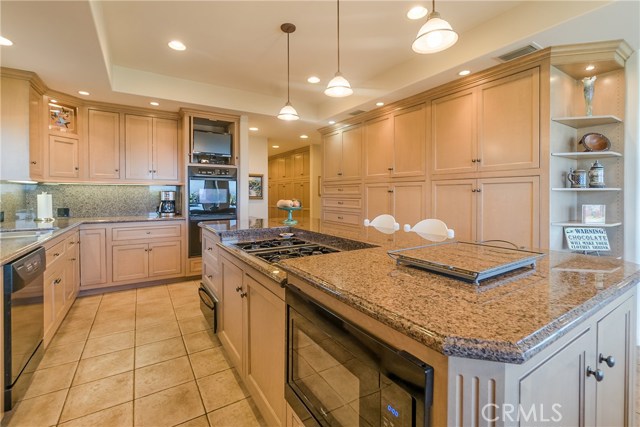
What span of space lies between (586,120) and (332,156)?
127 inches

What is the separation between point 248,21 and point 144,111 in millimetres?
2371

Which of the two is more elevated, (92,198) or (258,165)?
(258,165)

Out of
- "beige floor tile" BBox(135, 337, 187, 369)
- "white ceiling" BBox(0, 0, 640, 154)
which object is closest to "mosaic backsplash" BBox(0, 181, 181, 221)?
"white ceiling" BBox(0, 0, 640, 154)

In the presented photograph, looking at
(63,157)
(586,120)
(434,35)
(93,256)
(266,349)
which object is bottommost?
(266,349)

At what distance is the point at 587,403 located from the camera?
2.86ft

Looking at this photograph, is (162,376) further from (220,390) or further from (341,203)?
(341,203)

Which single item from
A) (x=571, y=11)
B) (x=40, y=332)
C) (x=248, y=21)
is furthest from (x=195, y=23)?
(x=571, y=11)

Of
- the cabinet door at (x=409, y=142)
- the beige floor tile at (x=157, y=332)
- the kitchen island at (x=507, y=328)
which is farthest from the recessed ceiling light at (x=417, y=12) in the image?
the beige floor tile at (x=157, y=332)

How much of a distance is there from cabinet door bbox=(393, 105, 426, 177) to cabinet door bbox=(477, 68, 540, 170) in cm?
68

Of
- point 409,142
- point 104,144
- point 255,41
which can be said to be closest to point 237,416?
point 255,41

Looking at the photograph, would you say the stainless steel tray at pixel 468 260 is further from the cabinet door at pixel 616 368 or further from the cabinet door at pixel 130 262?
the cabinet door at pixel 130 262

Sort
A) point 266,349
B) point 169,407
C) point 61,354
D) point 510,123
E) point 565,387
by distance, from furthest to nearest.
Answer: point 510,123
point 61,354
point 169,407
point 266,349
point 565,387

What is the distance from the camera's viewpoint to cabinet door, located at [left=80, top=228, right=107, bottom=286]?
11.5ft

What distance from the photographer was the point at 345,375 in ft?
3.02
